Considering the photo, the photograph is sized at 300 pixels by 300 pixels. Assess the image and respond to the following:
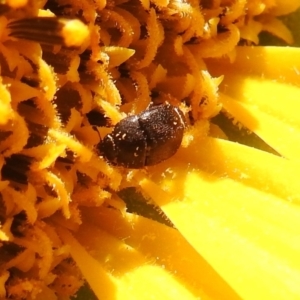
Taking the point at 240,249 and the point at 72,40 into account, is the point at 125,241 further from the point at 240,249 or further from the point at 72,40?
the point at 72,40

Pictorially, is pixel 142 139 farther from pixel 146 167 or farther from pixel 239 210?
pixel 239 210

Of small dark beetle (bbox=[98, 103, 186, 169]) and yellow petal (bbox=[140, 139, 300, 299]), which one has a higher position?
small dark beetle (bbox=[98, 103, 186, 169])

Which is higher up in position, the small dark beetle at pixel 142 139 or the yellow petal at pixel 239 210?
the small dark beetle at pixel 142 139

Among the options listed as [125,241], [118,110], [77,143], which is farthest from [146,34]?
[125,241]

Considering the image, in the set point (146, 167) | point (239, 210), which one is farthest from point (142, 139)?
point (239, 210)
